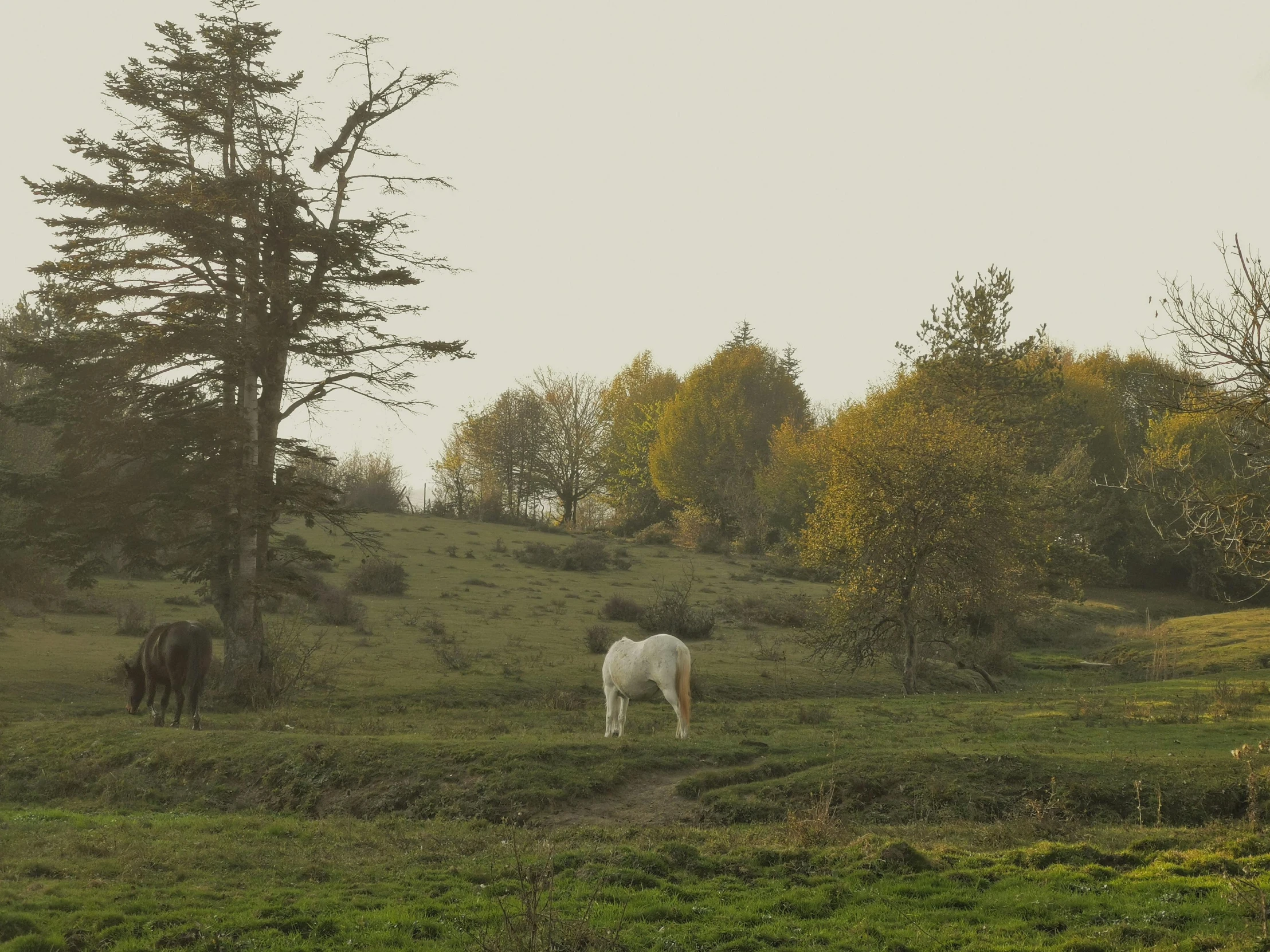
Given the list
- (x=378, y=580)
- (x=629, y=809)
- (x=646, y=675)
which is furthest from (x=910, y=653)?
(x=378, y=580)

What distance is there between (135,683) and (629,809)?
43.1 feet

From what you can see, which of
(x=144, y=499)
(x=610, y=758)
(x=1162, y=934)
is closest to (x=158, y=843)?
(x=610, y=758)

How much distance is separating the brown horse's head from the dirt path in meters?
12.1

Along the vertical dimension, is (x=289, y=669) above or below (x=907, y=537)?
below

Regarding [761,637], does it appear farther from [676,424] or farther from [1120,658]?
[676,424]

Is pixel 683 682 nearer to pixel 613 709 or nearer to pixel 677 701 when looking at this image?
pixel 677 701

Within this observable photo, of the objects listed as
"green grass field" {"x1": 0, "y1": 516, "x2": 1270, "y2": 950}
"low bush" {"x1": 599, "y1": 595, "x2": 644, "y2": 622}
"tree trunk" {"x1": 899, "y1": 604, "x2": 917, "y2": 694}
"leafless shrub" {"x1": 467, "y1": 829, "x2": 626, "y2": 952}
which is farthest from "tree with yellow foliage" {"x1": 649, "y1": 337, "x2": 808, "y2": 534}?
"leafless shrub" {"x1": 467, "y1": 829, "x2": 626, "y2": 952}

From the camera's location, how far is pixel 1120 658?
40625 millimetres

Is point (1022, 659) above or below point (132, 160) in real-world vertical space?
below

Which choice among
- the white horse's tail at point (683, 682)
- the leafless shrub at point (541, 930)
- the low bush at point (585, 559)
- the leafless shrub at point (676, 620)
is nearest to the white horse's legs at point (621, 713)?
the white horse's tail at point (683, 682)

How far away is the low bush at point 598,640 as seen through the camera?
34062mm

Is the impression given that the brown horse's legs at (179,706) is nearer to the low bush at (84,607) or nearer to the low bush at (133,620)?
the low bush at (133,620)

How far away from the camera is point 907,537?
3166 centimetres

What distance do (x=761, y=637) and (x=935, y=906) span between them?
2966 cm
